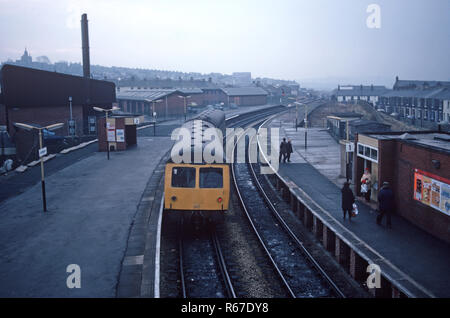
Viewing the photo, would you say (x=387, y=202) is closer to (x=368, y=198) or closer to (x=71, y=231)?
(x=368, y=198)

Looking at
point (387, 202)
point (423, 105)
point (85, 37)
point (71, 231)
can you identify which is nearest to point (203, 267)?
point (71, 231)

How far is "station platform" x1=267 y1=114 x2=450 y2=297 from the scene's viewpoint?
29.8ft

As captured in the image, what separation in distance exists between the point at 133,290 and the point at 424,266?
674 cm

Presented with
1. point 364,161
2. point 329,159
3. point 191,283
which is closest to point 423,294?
point 191,283

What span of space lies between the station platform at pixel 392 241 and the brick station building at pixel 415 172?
0.45 meters

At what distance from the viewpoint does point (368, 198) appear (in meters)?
15.6

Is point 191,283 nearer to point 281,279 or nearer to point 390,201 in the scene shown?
point 281,279

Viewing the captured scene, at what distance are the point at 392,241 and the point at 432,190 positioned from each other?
1909mm

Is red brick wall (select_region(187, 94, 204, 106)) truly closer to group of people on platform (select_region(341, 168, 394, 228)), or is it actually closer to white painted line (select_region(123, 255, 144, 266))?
group of people on platform (select_region(341, 168, 394, 228))

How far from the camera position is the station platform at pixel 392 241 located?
907 centimetres

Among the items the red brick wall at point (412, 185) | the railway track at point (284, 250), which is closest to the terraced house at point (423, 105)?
the railway track at point (284, 250)

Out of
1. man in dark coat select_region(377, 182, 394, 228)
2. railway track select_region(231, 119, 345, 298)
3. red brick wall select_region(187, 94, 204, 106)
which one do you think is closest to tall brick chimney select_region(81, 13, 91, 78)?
red brick wall select_region(187, 94, 204, 106)

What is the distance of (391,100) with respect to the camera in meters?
88.2

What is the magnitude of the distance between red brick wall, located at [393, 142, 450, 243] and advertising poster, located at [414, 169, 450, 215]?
0.14m
